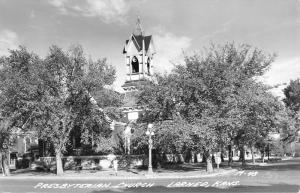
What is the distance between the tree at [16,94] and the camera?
119 feet

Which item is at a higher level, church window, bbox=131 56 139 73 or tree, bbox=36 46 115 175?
church window, bbox=131 56 139 73

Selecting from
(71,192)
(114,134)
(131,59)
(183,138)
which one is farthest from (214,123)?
(131,59)

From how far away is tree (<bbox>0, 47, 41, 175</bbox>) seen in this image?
1427 inches

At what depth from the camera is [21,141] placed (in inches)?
2741

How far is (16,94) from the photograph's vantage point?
119 feet

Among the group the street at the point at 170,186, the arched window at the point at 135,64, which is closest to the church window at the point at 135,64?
the arched window at the point at 135,64

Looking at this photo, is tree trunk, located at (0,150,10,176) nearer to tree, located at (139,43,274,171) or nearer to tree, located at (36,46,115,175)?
tree, located at (36,46,115,175)

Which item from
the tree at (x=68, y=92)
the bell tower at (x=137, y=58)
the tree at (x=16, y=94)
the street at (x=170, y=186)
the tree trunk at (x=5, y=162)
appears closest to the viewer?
the street at (x=170, y=186)

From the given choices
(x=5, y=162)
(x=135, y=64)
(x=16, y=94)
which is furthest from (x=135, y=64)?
(x=16, y=94)

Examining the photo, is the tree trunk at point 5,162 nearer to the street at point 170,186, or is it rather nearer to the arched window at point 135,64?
the street at point 170,186

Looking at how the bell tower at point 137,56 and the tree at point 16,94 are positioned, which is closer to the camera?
the tree at point 16,94

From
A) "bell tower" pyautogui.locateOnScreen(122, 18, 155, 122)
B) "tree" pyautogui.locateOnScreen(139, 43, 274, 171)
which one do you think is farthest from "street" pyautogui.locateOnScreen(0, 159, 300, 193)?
"bell tower" pyautogui.locateOnScreen(122, 18, 155, 122)

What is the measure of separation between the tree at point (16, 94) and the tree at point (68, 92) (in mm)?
903

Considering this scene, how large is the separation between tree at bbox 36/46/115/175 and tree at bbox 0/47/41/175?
0.90 meters
